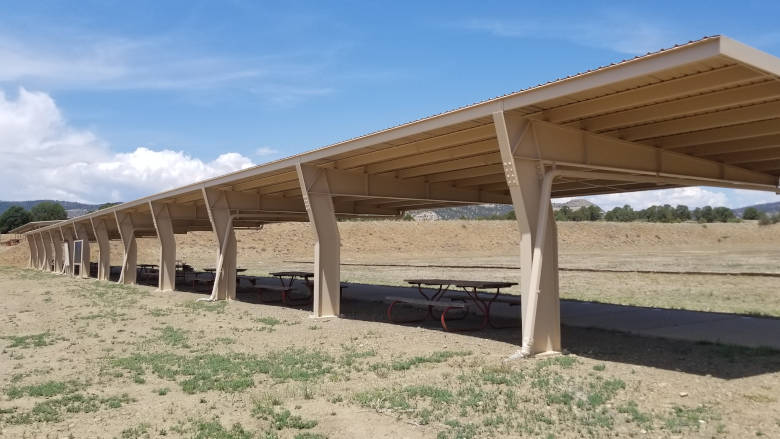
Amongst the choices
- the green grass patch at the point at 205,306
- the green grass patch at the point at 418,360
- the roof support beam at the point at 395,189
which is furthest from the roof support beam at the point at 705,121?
the green grass patch at the point at 205,306

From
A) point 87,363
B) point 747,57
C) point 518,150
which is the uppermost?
point 747,57

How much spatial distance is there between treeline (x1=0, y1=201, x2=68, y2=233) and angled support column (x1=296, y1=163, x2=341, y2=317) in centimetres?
11131

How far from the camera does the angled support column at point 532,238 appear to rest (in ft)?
27.3

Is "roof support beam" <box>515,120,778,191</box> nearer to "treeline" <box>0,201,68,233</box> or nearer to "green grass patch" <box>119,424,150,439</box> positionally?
"green grass patch" <box>119,424,150,439</box>

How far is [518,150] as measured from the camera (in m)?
8.46

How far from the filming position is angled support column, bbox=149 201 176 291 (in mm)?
22359

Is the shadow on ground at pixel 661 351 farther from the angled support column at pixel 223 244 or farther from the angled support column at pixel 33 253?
the angled support column at pixel 33 253

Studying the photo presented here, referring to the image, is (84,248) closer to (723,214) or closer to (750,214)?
(723,214)

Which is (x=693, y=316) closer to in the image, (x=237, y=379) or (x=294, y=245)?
(x=237, y=379)

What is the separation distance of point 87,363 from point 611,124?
342 inches

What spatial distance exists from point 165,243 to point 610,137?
17.3m

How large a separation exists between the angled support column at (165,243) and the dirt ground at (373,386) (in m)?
10.8

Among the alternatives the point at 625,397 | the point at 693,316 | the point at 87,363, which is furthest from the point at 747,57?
the point at 87,363

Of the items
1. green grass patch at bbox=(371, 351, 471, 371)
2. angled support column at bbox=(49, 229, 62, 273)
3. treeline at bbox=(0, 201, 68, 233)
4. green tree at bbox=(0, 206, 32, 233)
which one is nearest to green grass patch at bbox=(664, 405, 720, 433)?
green grass patch at bbox=(371, 351, 471, 371)
